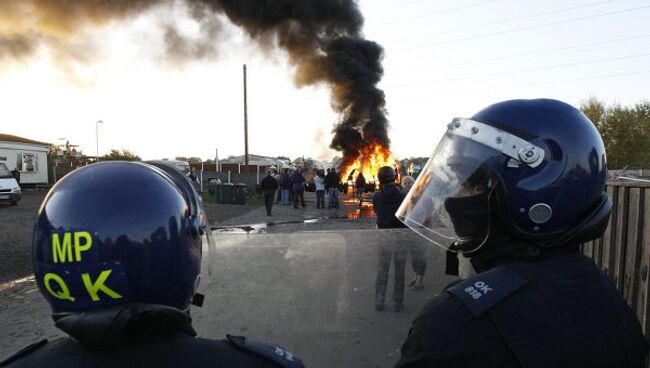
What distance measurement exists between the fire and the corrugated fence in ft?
84.1

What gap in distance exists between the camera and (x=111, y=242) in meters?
1.15

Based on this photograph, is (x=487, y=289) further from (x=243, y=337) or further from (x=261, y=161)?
(x=261, y=161)

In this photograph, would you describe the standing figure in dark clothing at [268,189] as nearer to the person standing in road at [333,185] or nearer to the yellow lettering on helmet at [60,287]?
the person standing in road at [333,185]

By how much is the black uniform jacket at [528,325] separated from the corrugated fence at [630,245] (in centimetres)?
190

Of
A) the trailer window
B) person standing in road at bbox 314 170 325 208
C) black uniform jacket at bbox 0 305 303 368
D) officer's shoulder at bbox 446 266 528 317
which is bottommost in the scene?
person standing in road at bbox 314 170 325 208

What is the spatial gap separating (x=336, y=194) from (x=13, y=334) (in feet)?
49.2

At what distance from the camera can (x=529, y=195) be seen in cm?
151

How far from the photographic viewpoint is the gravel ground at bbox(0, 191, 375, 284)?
27.2 ft

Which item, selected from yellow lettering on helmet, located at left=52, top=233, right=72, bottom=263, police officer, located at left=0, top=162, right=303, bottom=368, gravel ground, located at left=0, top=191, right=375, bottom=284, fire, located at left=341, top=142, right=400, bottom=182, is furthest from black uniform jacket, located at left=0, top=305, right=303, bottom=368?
fire, located at left=341, top=142, right=400, bottom=182

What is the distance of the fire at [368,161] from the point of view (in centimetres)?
2916

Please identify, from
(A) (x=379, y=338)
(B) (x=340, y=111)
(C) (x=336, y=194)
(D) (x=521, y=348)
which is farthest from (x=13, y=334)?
(B) (x=340, y=111)

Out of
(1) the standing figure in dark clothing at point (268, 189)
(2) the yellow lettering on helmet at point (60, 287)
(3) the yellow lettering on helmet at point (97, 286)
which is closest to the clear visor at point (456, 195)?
(3) the yellow lettering on helmet at point (97, 286)

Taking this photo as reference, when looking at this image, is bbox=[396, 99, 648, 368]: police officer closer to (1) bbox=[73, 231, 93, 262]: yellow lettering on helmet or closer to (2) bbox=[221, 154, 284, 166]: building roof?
(1) bbox=[73, 231, 93, 262]: yellow lettering on helmet

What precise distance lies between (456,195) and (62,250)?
1355mm
